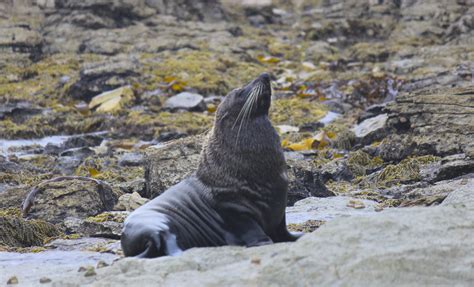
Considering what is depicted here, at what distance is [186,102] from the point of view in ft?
53.6

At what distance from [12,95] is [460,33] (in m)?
12.3

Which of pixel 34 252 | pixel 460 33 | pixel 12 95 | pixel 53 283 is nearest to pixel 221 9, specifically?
pixel 460 33

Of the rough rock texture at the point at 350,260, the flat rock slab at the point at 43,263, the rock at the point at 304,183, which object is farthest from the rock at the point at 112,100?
the rough rock texture at the point at 350,260

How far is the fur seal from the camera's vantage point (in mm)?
4984

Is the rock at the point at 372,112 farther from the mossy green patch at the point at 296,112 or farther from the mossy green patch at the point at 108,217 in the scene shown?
the mossy green patch at the point at 108,217

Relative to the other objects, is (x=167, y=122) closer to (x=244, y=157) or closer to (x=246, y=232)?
(x=244, y=157)

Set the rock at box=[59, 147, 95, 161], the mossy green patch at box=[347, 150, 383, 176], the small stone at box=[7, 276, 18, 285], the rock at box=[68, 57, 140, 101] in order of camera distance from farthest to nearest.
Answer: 1. the rock at box=[68, 57, 140, 101]
2. the rock at box=[59, 147, 95, 161]
3. the mossy green patch at box=[347, 150, 383, 176]
4. the small stone at box=[7, 276, 18, 285]

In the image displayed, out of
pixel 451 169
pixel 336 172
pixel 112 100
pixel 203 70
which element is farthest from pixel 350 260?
pixel 203 70

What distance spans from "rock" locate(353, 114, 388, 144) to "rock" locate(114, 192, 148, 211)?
437cm

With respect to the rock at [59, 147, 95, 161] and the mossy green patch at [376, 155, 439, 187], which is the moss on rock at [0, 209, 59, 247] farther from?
the rock at [59, 147, 95, 161]

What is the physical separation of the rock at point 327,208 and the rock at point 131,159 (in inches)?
165

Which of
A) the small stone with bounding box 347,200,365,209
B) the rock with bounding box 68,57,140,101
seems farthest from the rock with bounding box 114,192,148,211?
the rock with bounding box 68,57,140,101

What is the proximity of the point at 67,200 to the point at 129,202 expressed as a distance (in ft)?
2.01

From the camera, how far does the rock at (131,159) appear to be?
11484mm
